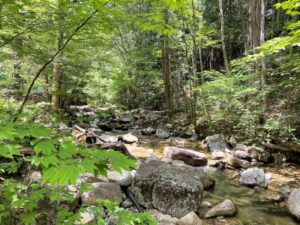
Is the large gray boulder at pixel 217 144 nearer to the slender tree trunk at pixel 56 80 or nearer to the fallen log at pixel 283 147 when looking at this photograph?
the fallen log at pixel 283 147

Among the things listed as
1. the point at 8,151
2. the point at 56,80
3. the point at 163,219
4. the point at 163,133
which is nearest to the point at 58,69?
the point at 56,80

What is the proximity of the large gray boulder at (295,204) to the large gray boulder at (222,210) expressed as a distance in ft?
3.24

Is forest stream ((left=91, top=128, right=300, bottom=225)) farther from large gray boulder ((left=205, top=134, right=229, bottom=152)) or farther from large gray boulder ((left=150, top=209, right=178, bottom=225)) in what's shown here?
large gray boulder ((left=205, top=134, right=229, bottom=152))

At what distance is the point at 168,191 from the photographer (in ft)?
14.7

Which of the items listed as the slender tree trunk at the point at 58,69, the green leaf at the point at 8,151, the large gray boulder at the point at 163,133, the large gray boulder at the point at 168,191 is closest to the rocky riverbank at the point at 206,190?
the large gray boulder at the point at 168,191

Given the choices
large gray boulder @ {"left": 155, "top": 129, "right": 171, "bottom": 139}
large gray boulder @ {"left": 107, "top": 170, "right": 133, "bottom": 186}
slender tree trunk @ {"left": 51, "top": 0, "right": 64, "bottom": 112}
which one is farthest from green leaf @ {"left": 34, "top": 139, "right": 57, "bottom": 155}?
large gray boulder @ {"left": 155, "top": 129, "right": 171, "bottom": 139}

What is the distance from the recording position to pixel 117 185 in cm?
461

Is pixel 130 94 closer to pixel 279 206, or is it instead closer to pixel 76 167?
pixel 279 206

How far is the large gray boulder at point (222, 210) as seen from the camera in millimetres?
4502

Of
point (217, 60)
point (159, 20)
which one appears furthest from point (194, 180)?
point (217, 60)

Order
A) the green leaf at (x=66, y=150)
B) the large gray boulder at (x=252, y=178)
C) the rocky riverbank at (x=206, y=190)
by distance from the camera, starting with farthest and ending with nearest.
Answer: the large gray boulder at (x=252, y=178), the rocky riverbank at (x=206, y=190), the green leaf at (x=66, y=150)

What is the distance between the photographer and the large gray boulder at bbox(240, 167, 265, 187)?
20.1ft

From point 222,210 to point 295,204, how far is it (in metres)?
1.33

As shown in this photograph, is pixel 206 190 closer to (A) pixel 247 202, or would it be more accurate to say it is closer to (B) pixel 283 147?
(A) pixel 247 202
